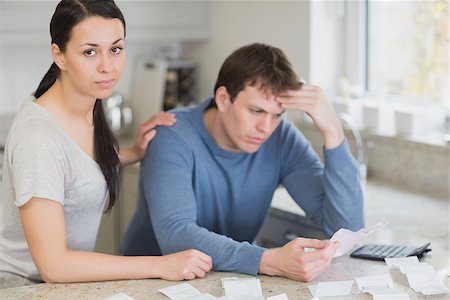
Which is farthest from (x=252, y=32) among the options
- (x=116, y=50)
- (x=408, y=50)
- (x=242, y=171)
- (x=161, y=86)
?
(x=116, y=50)

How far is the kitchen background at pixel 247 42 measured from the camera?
3.21 m

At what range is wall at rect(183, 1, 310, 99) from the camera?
11.5 feet

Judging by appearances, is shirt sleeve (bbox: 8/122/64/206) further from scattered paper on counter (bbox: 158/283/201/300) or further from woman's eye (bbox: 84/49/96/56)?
scattered paper on counter (bbox: 158/283/201/300)

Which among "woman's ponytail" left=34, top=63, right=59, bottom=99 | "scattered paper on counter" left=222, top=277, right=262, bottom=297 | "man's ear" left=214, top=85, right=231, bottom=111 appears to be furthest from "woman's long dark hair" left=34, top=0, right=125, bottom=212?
"scattered paper on counter" left=222, top=277, right=262, bottom=297

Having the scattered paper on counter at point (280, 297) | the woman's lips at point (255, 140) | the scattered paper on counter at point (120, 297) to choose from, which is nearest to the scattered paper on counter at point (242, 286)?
the scattered paper on counter at point (280, 297)

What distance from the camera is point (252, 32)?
3.74 m

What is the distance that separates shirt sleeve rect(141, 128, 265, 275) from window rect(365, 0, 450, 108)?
129 centimetres

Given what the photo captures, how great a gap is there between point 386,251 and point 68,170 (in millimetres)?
874

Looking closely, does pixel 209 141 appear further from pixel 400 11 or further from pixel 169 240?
pixel 400 11

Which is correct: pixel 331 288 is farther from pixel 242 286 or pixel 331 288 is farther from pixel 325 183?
pixel 325 183

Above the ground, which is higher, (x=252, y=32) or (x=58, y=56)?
(x=58, y=56)

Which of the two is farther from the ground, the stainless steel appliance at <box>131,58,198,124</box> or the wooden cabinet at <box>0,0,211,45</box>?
the wooden cabinet at <box>0,0,211,45</box>

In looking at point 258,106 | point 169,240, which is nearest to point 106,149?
point 169,240

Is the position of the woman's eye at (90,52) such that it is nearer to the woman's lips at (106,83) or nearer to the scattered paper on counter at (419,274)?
the woman's lips at (106,83)
